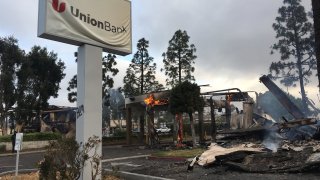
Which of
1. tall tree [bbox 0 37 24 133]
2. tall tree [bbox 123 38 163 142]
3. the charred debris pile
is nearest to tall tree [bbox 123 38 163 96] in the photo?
tall tree [bbox 123 38 163 142]

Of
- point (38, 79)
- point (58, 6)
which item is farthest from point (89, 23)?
point (38, 79)

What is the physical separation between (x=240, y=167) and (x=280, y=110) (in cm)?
992

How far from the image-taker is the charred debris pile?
453 inches

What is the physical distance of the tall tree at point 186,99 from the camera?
899 inches

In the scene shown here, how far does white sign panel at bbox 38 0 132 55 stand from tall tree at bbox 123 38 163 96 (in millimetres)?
34397

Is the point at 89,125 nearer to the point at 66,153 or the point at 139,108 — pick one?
the point at 66,153

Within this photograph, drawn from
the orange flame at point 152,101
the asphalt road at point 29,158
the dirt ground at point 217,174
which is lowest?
the asphalt road at point 29,158

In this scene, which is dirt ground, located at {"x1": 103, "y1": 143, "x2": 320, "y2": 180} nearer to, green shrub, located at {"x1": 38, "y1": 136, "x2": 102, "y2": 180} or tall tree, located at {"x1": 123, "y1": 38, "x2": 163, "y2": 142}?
green shrub, located at {"x1": 38, "y1": 136, "x2": 102, "y2": 180}

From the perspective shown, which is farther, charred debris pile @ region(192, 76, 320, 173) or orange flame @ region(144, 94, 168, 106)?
orange flame @ region(144, 94, 168, 106)

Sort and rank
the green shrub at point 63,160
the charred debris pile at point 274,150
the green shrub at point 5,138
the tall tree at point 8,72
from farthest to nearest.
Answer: the tall tree at point 8,72 → the green shrub at point 5,138 → the charred debris pile at point 274,150 → the green shrub at point 63,160

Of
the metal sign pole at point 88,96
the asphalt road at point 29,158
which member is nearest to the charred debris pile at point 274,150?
the metal sign pole at point 88,96

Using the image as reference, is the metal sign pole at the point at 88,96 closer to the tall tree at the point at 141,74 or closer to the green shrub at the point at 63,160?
the green shrub at the point at 63,160

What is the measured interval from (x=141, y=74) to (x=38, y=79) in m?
12.8

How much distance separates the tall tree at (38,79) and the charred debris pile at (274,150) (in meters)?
23.9
